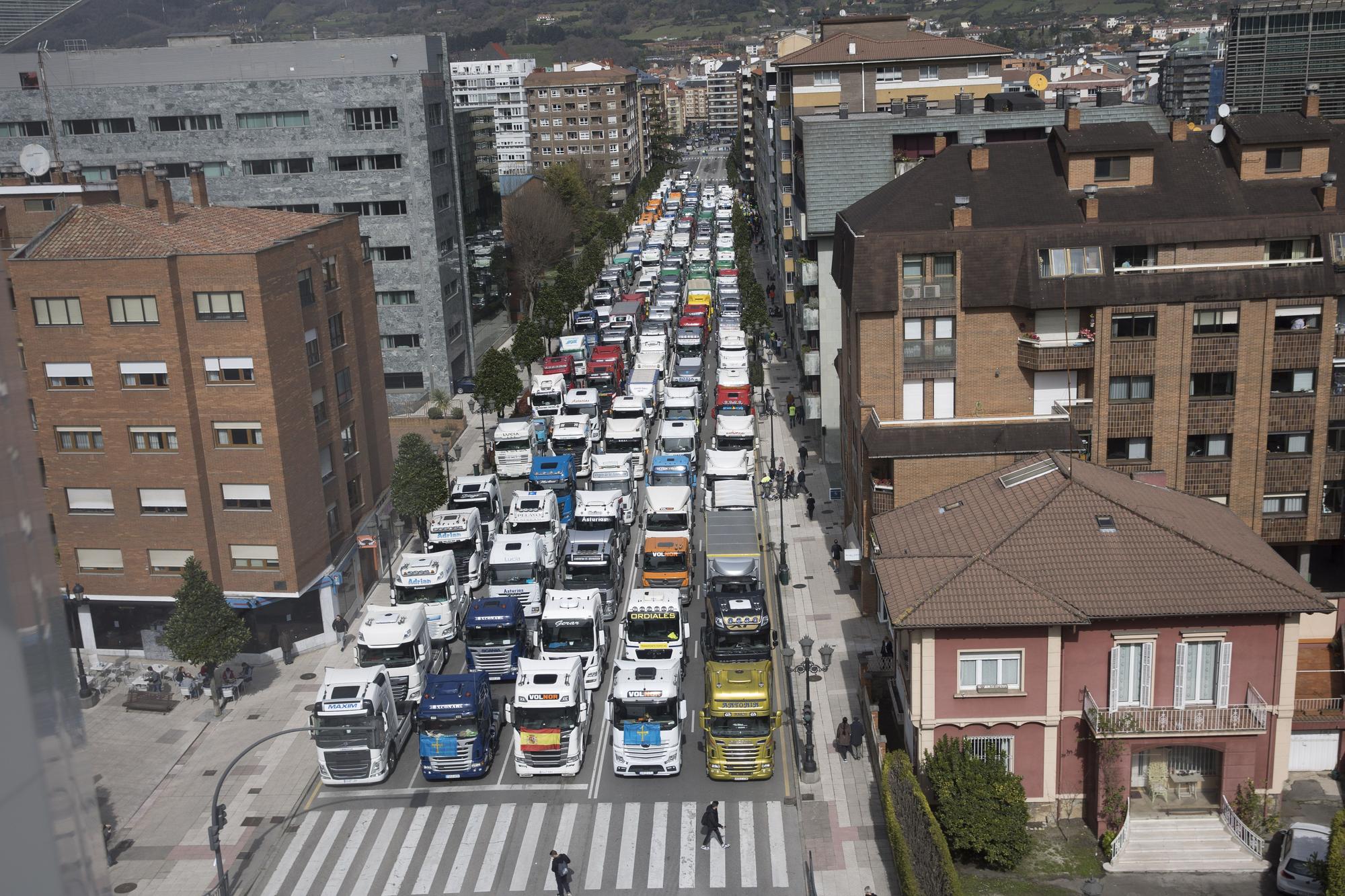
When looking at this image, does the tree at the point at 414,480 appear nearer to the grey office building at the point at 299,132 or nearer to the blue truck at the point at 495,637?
the blue truck at the point at 495,637

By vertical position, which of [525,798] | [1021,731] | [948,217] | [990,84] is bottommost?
[525,798]

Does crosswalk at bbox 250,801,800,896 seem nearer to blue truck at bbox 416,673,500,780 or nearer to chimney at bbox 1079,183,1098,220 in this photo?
blue truck at bbox 416,673,500,780

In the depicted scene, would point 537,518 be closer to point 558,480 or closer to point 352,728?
point 558,480

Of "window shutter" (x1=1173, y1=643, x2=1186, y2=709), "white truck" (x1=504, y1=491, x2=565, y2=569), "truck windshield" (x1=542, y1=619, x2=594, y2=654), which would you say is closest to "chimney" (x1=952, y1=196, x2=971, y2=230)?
"window shutter" (x1=1173, y1=643, x2=1186, y2=709)

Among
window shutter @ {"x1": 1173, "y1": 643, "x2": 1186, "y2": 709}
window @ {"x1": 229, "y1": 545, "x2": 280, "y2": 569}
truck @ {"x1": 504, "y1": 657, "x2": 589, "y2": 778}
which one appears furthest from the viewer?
window @ {"x1": 229, "y1": 545, "x2": 280, "y2": 569}

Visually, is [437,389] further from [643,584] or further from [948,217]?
[948,217]

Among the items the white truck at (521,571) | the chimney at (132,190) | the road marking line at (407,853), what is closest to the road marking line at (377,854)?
the road marking line at (407,853)

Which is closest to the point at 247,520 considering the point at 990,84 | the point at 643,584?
the point at 643,584
